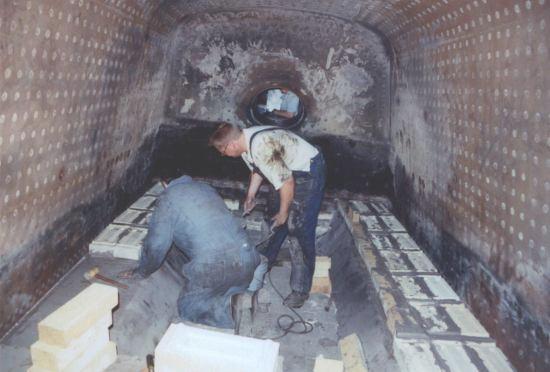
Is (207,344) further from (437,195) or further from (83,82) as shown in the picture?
(437,195)

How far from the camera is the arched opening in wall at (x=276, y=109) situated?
5812 millimetres

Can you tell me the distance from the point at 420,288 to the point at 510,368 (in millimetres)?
919

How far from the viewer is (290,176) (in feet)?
12.3

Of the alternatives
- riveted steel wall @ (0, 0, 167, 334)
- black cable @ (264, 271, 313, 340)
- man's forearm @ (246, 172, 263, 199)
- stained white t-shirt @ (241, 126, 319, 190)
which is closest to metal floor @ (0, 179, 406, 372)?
black cable @ (264, 271, 313, 340)

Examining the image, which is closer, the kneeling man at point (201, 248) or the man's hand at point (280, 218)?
the kneeling man at point (201, 248)

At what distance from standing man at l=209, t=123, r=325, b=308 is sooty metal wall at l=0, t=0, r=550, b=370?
1.05m

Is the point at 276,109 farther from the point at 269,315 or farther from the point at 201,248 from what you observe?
the point at 201,248

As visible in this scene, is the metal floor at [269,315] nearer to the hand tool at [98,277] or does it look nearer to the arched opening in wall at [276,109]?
the hand tool at [98,277]

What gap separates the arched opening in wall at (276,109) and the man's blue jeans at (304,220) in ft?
6.07

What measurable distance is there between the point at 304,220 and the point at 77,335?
2.53 m

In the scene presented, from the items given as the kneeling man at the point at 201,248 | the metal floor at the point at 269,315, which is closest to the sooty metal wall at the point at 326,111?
the metal floor at the point at 269,315

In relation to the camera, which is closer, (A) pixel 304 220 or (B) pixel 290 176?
(B) pixel 290 176

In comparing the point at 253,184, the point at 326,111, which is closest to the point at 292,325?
the point at 253,184

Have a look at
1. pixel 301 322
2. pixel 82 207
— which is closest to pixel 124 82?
pixel 82 207
